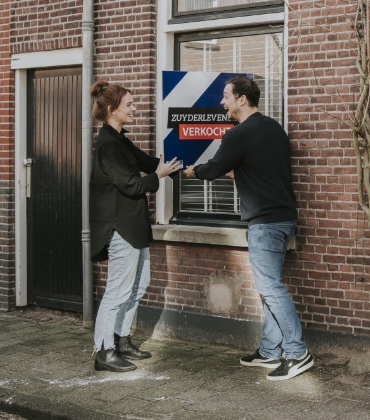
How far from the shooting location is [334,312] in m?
6.39

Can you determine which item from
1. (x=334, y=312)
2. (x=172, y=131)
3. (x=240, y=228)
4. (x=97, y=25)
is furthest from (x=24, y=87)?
→ (x=334, y=312)

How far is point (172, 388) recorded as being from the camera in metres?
5.73

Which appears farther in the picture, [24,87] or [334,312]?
[24,87]

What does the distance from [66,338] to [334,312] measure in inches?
100

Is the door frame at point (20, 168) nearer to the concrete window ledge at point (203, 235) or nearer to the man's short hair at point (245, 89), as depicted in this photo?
the concrete window ledge at point (203, 235)

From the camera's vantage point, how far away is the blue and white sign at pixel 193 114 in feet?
22.5

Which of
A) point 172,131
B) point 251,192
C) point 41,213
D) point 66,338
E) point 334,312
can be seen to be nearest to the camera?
point 251,192

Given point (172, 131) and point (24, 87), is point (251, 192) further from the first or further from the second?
point (24, 87)

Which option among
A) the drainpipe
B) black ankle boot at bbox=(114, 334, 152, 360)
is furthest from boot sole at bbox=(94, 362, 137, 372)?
the drainpipe

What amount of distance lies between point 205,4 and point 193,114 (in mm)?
1111

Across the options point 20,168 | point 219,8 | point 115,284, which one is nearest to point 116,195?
point 115,284

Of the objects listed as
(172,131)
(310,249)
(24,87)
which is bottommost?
(310,249)

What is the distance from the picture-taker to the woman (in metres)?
6.03

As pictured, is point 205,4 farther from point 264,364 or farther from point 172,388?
point 172,388
